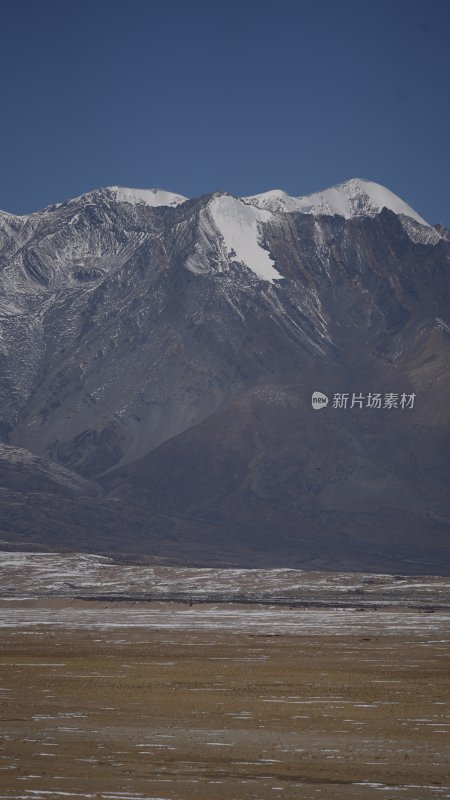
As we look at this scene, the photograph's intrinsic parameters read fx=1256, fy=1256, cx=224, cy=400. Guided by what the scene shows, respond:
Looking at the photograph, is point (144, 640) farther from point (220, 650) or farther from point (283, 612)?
point (283, 612)

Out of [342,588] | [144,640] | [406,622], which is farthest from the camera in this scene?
[342,588]

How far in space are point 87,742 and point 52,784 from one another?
20.6ft

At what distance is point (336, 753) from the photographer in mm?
37656

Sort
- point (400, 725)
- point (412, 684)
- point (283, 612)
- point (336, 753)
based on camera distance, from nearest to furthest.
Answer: point (336, 753) → point (400, 725) → point (412, 684) → point (283, 612)

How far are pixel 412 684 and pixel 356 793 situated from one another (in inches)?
961

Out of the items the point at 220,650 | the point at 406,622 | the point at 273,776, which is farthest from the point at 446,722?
the point at 406,622

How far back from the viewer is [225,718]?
44719 millimetres

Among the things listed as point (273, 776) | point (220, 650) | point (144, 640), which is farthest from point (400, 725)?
point (144, 640)

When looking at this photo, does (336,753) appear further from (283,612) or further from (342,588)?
(342,588)

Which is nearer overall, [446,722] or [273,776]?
[273,776]

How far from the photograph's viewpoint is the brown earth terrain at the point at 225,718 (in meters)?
33.6

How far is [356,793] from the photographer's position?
3228 cm

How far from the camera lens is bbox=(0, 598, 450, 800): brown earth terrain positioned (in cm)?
3359

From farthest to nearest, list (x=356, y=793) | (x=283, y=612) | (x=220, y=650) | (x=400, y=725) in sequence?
(x=283, y=612) < (x=220, y=650) < (x=400, y=725) < (x=356, y=793)
